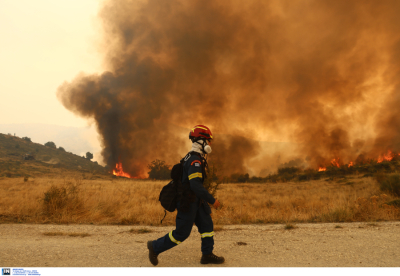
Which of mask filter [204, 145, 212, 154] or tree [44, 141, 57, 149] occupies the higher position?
tree [44, 141, 57, 149]

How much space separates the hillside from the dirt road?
35.6m

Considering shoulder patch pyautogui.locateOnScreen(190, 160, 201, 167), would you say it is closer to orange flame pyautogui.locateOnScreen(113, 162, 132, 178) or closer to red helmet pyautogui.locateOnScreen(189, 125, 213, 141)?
red helmet pyautogui.locateOnScreen(189, 125, 213, 141)

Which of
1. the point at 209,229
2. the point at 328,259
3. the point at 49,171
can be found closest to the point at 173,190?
the point at 209,229

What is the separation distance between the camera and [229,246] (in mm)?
4508

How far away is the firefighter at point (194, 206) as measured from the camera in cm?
329

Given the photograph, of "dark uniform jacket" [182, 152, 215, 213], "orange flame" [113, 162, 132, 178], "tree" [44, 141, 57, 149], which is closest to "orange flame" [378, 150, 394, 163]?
"orange flame" [113, 162, 132, 178]

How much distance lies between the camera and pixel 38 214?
7.63 meters

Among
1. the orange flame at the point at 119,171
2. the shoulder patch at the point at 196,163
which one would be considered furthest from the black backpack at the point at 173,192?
the orange flame at the point at 119,171

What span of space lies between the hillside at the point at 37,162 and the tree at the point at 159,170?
744 cm

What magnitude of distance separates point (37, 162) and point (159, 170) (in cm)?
2343

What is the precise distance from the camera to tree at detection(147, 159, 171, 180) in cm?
4388

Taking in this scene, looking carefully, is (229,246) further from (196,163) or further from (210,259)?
(196,163)

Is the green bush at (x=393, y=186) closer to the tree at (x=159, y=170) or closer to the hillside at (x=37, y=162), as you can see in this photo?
the tree at (x=159, y=170)

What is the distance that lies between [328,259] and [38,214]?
7756 mm
